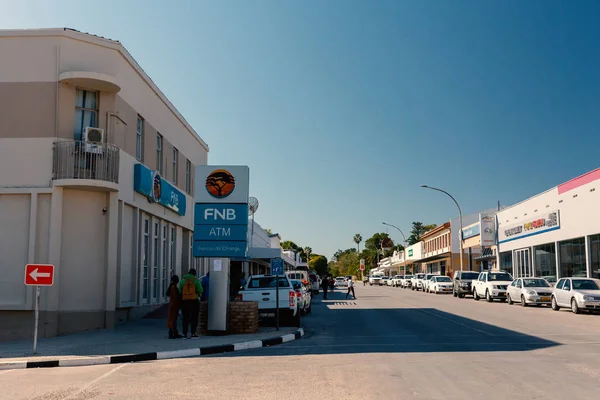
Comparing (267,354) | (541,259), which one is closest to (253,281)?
(267,354)

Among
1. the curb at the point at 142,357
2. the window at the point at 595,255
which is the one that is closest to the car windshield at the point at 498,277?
the window at the point at 595,255

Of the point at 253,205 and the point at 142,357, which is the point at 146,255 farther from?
the point at 253,205

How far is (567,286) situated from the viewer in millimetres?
26219

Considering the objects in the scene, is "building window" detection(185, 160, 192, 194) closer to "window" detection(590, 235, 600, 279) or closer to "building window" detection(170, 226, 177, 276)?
"building window" detection(170, 226, 177, 276)

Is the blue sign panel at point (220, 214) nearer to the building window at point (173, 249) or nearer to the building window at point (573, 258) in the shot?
the building window at point (173, 249)

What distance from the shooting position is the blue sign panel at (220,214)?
16922 mm

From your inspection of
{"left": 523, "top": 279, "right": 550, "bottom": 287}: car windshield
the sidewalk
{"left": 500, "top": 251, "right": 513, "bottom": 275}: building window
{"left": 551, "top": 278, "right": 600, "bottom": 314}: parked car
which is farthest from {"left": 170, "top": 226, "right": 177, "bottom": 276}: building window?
{"left": 500, "top": 251, "right": 513, "bottom": 275}: building window

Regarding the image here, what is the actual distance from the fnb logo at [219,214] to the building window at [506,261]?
3612 centimetres

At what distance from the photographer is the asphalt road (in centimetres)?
852

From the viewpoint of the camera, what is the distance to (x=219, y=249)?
16.8 meters

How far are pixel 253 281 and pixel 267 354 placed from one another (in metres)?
7.16

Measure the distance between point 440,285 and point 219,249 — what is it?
3553 cm

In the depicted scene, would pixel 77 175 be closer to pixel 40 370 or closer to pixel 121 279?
pixel 121 279

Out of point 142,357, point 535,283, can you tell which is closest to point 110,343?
point 142,357
